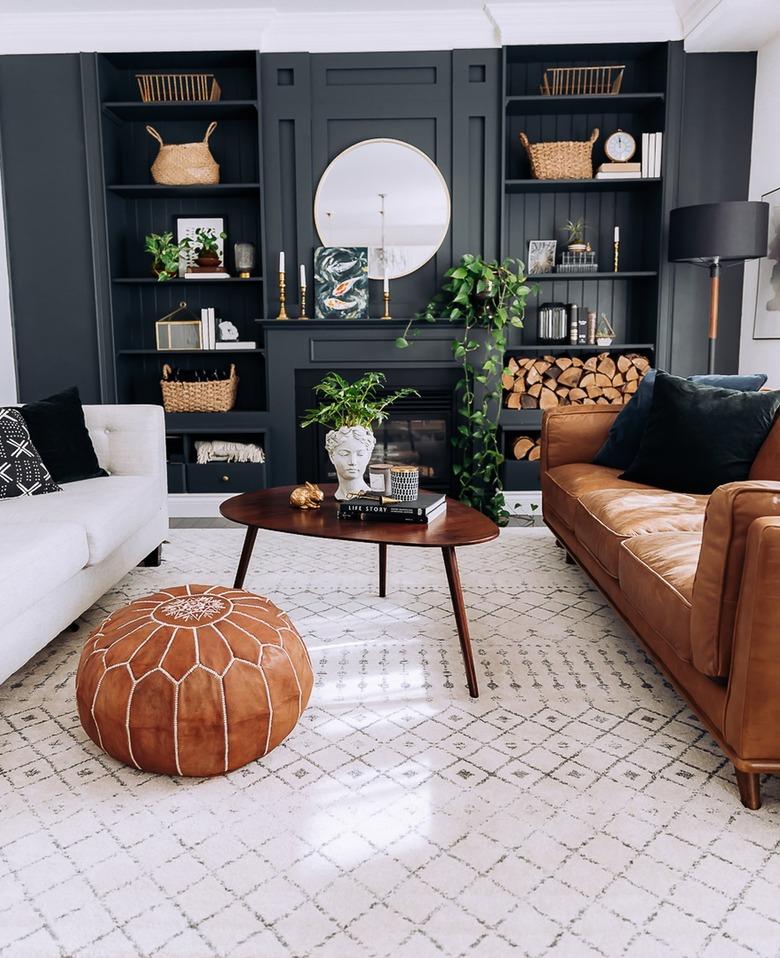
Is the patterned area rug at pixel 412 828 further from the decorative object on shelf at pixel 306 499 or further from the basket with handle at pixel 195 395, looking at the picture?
the basket with handle at pixel 195 395

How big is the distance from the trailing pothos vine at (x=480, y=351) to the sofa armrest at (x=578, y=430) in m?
0.91

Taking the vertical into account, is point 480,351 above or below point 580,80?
below

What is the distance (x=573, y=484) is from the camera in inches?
126

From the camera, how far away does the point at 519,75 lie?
467 cm

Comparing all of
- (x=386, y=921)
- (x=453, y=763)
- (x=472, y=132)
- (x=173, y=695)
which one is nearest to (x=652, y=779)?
(x=453, y=763)

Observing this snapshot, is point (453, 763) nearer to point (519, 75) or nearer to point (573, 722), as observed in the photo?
point (573, 722)

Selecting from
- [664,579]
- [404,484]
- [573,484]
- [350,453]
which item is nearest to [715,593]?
[664,579]

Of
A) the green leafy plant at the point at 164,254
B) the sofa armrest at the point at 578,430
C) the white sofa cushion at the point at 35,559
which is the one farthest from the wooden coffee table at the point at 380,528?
the green leafy plant at the point at 164,254

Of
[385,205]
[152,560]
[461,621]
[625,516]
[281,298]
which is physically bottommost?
[152,560]

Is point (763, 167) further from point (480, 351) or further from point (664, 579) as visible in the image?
point (664, 579)

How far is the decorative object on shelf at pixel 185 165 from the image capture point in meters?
4.56

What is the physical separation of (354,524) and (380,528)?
102 millimetres

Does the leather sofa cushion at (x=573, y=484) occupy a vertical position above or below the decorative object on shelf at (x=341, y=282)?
below

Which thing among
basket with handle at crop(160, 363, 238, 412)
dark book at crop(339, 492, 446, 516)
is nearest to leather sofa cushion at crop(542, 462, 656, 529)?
dark book at crop(339, 492, 446, 516)
